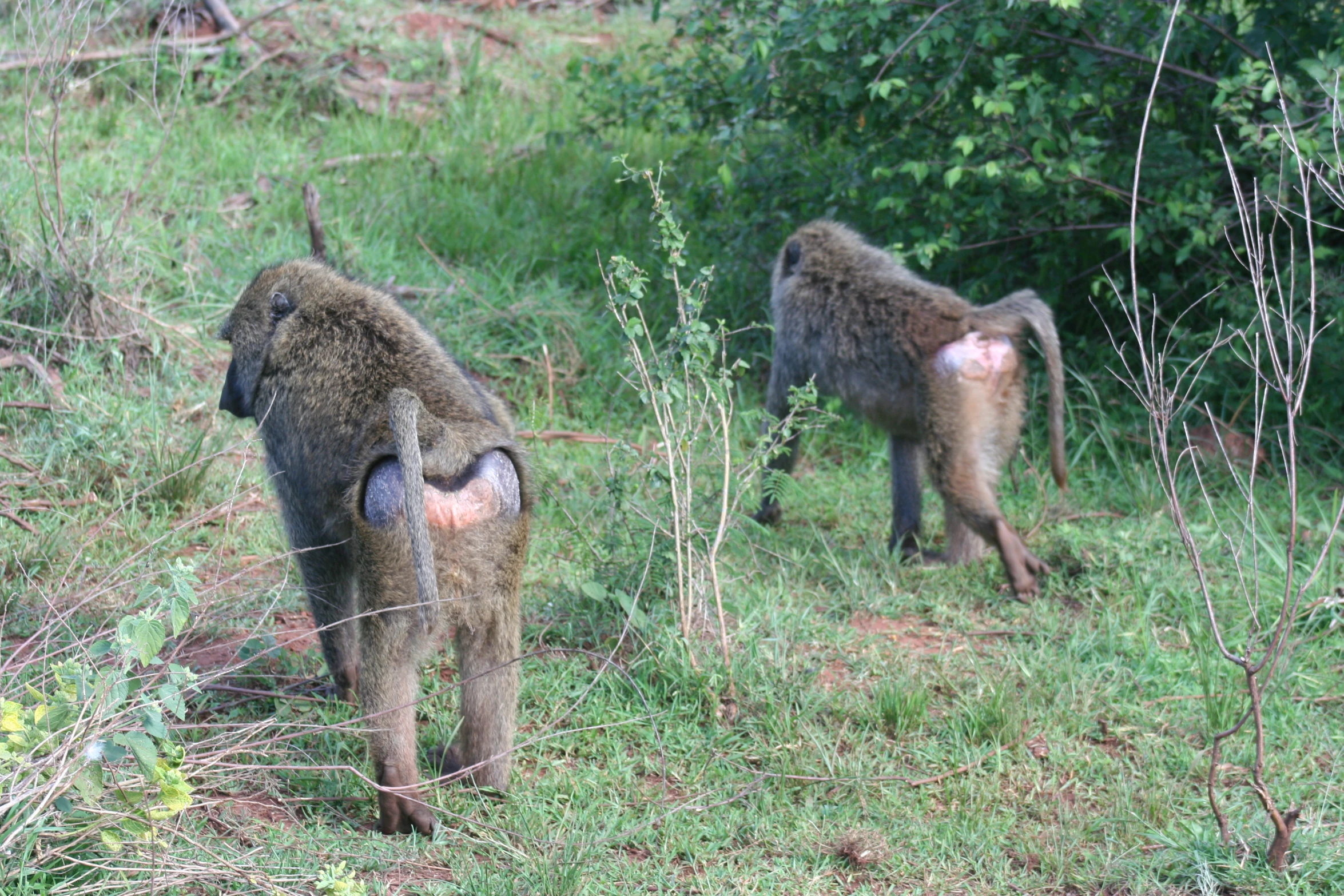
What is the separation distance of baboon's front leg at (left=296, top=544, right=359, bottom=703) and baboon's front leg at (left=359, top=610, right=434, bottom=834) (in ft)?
1.12

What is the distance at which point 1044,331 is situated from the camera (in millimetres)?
4574

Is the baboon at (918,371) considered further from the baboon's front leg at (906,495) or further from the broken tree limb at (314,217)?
the broken tree limb at (314,217)

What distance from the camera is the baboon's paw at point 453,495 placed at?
307 centimetres

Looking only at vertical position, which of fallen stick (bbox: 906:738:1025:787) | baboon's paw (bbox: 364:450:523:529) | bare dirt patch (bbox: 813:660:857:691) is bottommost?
bare dirt patch (bbox: 813:660:857:691)

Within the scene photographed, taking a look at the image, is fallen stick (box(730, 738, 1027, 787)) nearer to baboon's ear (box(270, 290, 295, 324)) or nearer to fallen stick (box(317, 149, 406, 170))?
baboon's ear (box(270, 290, 295, 324))

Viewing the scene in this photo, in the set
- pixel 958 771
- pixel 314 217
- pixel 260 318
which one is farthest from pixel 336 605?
pixel 314 217

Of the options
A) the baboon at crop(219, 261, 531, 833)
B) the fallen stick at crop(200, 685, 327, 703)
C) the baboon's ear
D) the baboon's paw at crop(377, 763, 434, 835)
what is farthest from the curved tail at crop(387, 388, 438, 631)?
the fallen stick at crop(200, 685, 327, 703)

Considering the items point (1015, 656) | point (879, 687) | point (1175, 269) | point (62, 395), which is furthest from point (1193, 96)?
point (62, 395)

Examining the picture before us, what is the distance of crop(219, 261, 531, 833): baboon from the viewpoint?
3092 millimetres

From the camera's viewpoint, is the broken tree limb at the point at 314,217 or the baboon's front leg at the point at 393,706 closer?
the baboon's front leg at the point at 393,706

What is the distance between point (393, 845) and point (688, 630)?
1149 millimetres

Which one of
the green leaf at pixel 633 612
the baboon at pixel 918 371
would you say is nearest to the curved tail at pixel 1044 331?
the baboon at pixel 918 371

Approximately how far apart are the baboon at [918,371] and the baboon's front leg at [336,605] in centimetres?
211

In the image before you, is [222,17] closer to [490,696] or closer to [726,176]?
[726,176]
